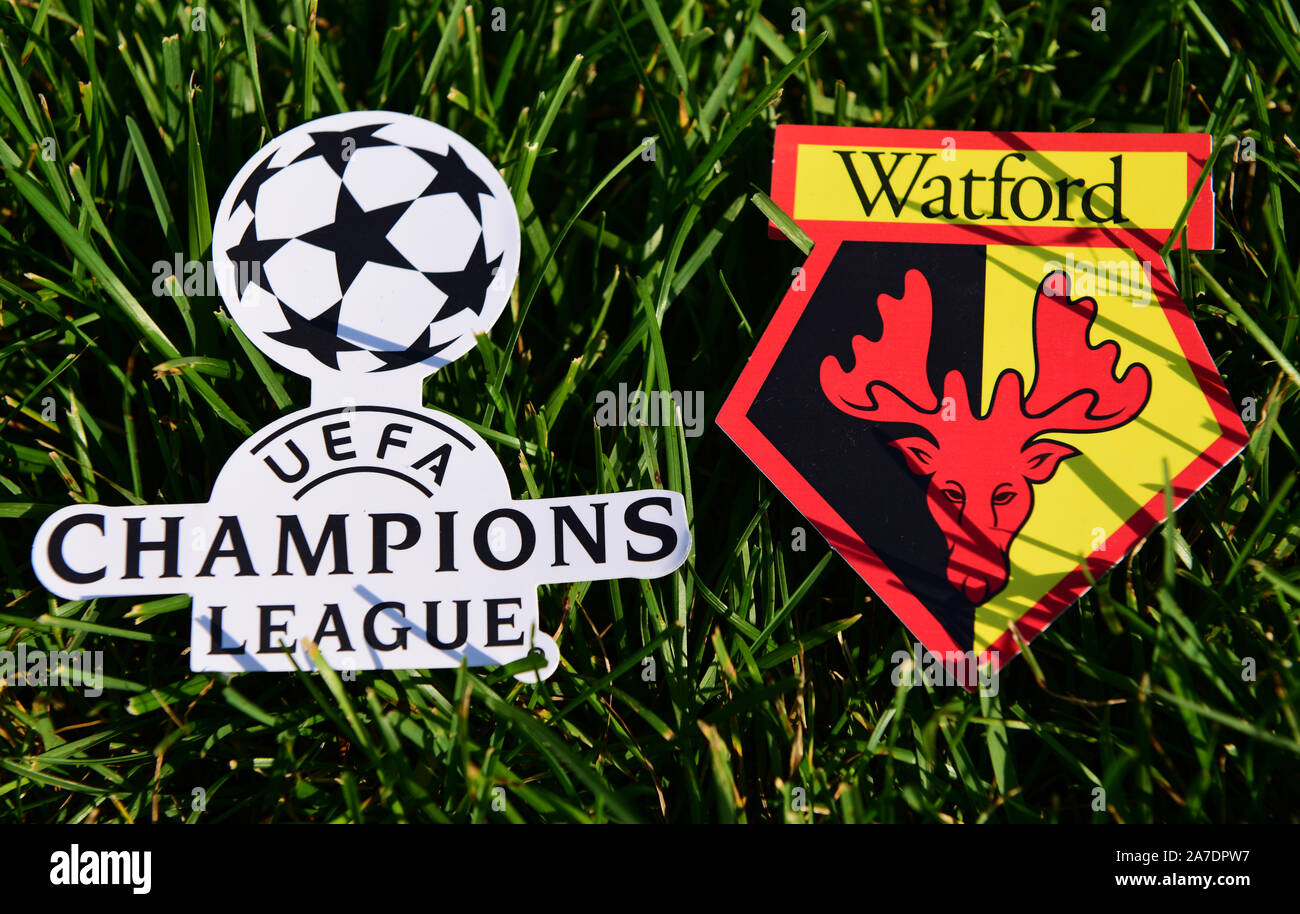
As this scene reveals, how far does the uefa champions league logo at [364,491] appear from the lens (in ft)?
5.57

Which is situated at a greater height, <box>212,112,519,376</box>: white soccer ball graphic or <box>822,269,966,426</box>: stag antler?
<box>212,112,519,376</box>: white soccer ball graphic

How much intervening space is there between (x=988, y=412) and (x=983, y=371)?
3.2 inches

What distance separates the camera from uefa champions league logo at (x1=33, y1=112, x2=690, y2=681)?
1.70 m

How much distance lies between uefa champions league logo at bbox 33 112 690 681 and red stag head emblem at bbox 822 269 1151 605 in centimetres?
47

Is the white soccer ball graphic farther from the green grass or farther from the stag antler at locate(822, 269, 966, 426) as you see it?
the stag antler at locate(822, 269, 966, 426)

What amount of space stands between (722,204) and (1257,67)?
1.29 metres

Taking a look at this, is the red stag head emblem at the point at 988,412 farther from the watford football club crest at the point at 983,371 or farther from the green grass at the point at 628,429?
the green grass at the point at 628,429

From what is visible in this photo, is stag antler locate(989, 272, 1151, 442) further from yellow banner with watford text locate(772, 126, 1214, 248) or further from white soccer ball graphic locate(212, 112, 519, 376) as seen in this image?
white soccer ball graphic locate(212, 112, 519, 376)

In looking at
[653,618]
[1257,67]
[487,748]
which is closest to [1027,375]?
[653,618]

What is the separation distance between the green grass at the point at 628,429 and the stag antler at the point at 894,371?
217 millimetres

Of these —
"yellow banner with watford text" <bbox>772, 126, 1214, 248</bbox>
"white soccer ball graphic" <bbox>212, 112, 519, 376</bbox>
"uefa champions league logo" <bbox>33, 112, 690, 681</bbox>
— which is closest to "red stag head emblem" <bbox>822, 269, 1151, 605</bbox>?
"yellow banner with watford text" <bbox>772, 126, 1214, 248</bbox>

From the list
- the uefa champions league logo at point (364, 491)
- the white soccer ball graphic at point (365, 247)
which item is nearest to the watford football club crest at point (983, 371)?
the uefa champions league logo at point (364, 491)

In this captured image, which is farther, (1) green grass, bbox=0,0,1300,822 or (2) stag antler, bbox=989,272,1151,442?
(2) stag antler, bbox=989,272,1151,442
